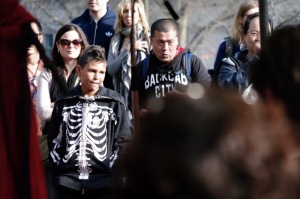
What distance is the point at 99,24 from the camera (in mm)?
6977

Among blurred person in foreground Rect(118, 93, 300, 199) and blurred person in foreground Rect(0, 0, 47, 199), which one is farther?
blurred person in foreground Rect(0, 0, 47, 199)

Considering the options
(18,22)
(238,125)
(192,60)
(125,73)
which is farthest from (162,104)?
(125,73)

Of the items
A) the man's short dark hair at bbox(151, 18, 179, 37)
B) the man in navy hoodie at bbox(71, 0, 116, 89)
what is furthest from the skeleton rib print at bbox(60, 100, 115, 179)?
the man in navy hoodie at bbox(71, 0, 116, 89)

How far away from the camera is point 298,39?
1.62 meters

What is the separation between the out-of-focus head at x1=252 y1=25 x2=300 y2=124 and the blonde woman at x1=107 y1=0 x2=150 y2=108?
4.61 meters

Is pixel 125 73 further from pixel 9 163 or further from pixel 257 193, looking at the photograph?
pixel 257 193

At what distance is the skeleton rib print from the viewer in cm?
527

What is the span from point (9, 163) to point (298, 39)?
1254 millimetres

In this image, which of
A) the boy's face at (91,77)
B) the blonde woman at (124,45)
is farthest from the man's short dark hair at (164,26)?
the boy's face at (91,77)

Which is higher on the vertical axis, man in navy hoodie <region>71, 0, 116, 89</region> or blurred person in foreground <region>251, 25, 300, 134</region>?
man in navy hoodie <region>71, 0, 116, 89</region>

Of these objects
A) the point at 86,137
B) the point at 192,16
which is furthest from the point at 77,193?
the point at 192,16

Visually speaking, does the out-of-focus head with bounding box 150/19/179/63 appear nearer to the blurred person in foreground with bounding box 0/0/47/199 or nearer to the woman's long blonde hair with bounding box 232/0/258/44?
the woman's long blonde hair with bounding box 232/0/258/44

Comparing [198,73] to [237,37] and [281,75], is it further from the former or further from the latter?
[281,75]

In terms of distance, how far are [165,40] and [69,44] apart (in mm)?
733
